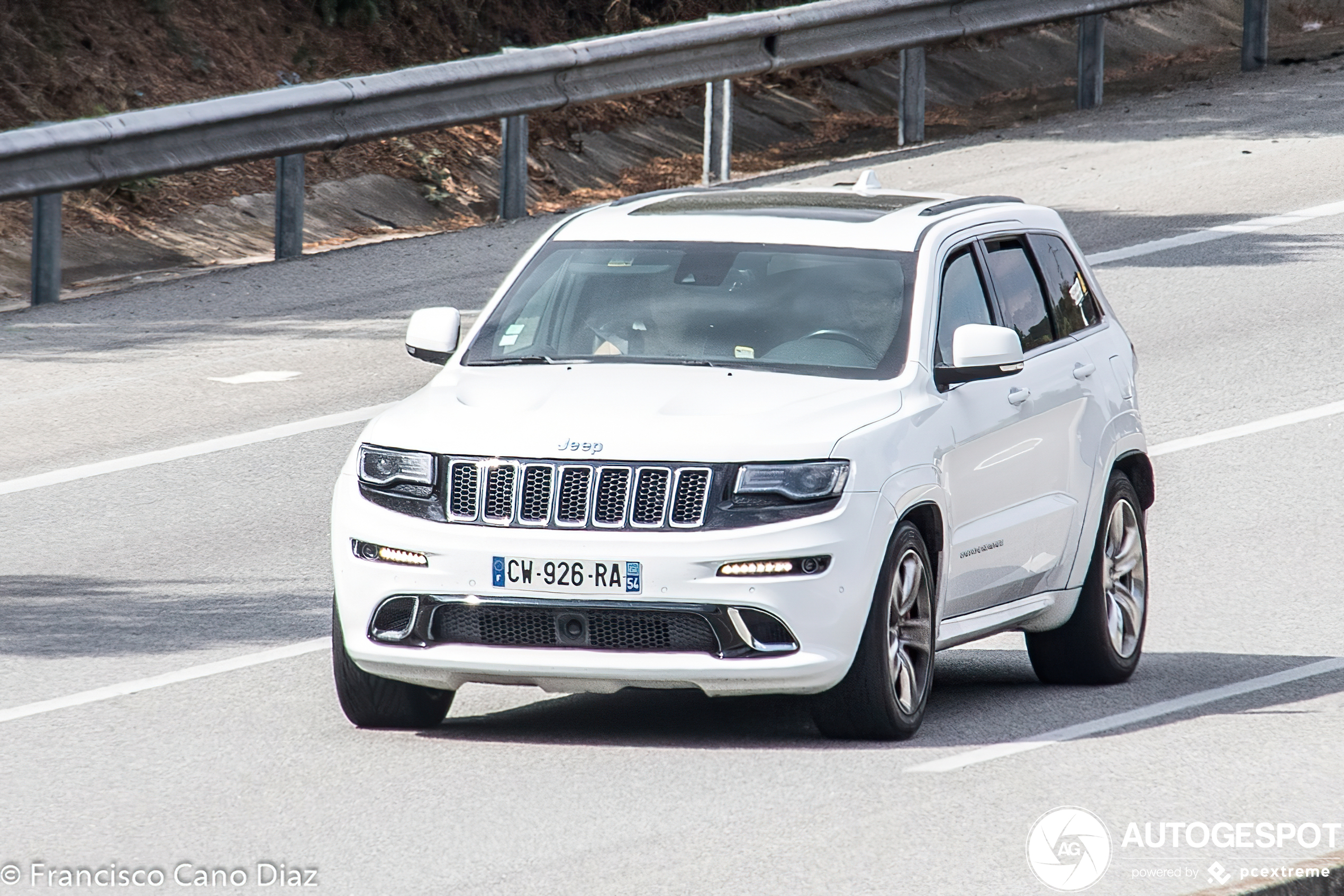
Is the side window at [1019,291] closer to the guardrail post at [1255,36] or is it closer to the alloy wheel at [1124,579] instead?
the alloy wheel at [1124,579]

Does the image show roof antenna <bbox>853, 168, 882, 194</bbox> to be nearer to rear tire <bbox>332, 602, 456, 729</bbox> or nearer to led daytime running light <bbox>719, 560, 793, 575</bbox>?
led daytime running light <bbox>719, 560, 793, 575</bbox>

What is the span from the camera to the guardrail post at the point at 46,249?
1509 centimetres

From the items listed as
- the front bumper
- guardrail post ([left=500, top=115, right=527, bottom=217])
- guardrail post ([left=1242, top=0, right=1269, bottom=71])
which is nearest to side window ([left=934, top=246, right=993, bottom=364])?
the front bumper

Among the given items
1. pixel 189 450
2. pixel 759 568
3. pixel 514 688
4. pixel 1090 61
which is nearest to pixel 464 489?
pixel 759 568

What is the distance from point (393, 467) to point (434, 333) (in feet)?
3.25

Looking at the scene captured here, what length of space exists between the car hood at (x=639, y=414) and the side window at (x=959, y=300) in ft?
1.86

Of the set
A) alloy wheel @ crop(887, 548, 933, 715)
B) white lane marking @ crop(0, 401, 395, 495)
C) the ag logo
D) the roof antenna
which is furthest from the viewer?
white lane marking @ crop(0, 401, 395, 495)

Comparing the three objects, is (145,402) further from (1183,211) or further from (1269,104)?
(1269,104)

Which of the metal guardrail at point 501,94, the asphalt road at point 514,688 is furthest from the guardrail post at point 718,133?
the asphalt road at point 514,688

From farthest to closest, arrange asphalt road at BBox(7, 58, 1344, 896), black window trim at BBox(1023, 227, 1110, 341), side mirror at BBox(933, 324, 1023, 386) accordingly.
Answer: black window trim at BBox(1023, 227, 1110, 341)
side mirror at BBox(933, 324, 1023, 386)
asphalt road at BBox(7, 58, 1344, 896)

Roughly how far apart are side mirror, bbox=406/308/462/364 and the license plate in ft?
4.50

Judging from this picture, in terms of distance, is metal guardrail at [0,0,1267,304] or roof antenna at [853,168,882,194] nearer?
roof antenna at [853,168,882,194]

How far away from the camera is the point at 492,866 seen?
6215 mm

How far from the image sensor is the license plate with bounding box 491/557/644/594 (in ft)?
23.6
